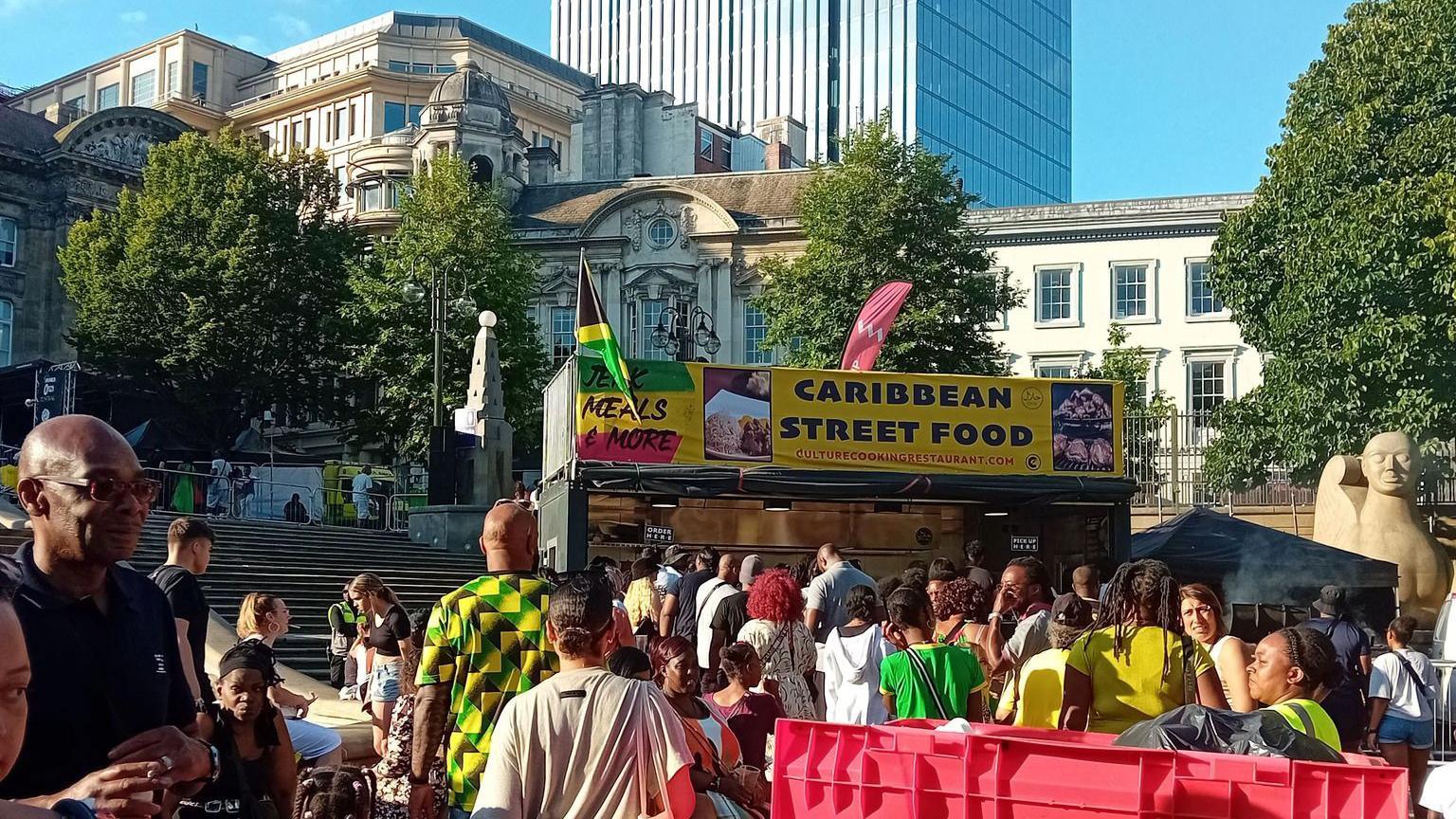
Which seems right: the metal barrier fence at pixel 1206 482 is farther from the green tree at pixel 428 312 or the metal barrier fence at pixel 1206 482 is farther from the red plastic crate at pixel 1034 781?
the red plastic crate at pixel 1034 781

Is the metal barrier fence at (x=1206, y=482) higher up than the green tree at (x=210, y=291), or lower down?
lower down

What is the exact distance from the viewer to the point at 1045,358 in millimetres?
49156

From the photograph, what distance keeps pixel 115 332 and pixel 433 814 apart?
140 ft

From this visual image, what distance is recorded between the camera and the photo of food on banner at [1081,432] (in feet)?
68.3

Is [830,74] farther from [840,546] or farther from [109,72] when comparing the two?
[840,546]

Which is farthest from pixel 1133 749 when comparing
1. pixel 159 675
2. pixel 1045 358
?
pixel 1045 358

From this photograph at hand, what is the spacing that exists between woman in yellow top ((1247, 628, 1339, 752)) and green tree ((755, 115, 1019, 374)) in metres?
33.5

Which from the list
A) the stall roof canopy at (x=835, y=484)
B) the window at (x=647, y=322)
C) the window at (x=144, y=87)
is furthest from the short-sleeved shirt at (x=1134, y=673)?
the window at (x=144, y=87)

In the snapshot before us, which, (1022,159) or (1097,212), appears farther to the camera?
(1022,159)

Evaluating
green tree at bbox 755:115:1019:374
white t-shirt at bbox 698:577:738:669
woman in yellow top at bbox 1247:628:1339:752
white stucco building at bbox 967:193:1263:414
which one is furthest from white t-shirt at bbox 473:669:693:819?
white stucco building at bbox 967:193:1263:414

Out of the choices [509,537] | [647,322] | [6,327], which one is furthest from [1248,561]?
[6,327]

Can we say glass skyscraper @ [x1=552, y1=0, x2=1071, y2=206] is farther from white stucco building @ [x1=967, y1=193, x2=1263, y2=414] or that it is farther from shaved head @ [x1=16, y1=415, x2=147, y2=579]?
shaved head @ [x1=16, y1=415, x2=147, y2=579]

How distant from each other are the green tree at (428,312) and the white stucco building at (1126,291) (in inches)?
567

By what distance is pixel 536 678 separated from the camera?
5992 mm
